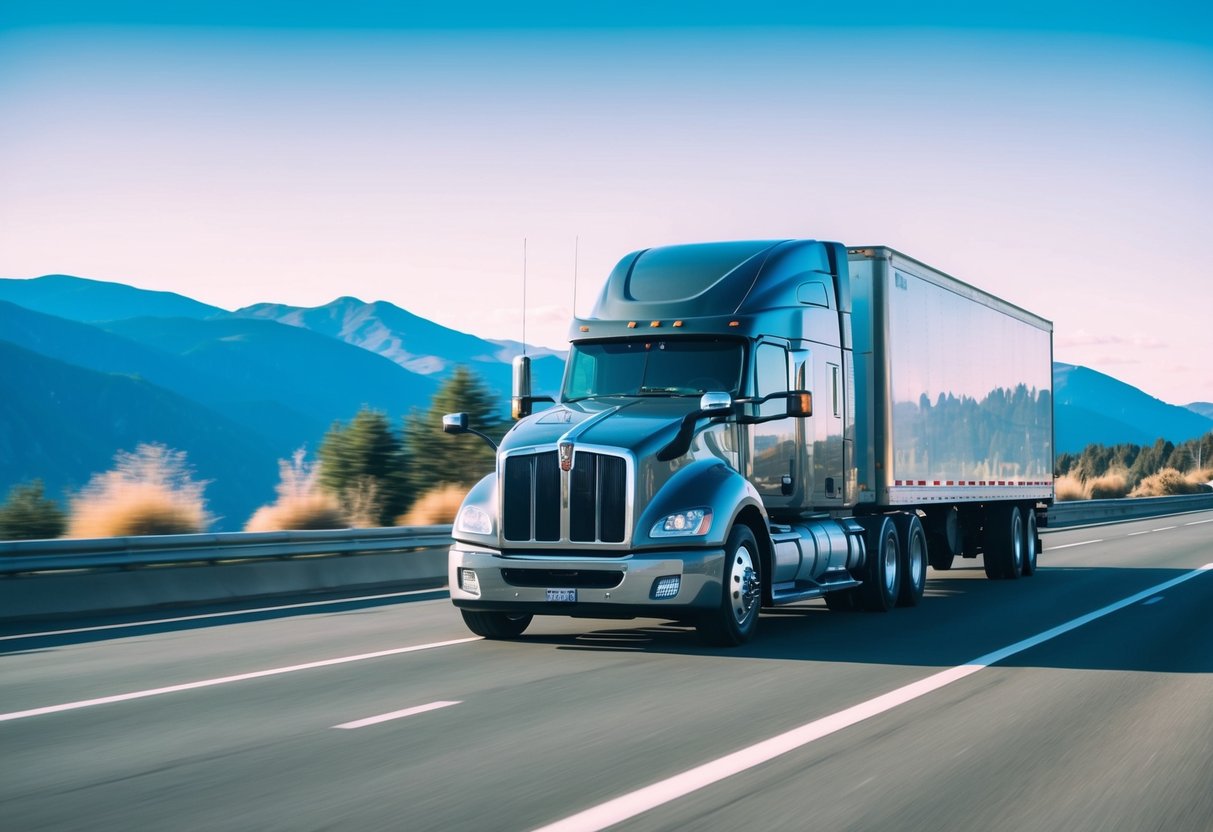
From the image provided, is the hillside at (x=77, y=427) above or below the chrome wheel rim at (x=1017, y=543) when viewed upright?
above

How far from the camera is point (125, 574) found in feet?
49.8

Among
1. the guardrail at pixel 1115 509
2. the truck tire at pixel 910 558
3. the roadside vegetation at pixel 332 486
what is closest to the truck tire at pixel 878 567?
the truck tire at pixel 910 558

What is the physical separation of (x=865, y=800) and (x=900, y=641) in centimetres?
652

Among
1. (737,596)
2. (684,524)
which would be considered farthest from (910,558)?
(684,524)

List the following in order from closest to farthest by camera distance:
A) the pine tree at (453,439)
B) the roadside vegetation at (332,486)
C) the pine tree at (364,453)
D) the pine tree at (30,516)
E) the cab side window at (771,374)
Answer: the cab side window at (771,374)
the pine tree at (30,516)
the roadside vegetation at (332,486)
the pine tree at (453,439)
the pine tree at (364,453)

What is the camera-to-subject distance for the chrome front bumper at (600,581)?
11156 mm

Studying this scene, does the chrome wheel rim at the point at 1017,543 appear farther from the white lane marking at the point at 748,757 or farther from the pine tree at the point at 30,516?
the pine tree at the point at 30,516

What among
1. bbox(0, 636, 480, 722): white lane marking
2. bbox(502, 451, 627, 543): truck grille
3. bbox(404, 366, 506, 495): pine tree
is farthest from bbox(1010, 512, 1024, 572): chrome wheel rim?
bbox(404, 366, 506, 495): pine tree

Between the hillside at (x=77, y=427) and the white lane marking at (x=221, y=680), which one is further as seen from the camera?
the hillside at (x=77, y=427)

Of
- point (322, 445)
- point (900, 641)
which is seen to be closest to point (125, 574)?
point (900, 641)

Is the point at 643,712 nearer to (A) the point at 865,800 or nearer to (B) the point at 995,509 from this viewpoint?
(A) the point at 865,800

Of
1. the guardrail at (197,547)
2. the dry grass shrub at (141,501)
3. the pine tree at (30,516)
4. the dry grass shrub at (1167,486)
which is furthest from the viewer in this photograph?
the dry grass shrub at (1167,486)

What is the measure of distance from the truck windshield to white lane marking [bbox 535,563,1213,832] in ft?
10.8

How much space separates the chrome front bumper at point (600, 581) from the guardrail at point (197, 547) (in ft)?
16.6
